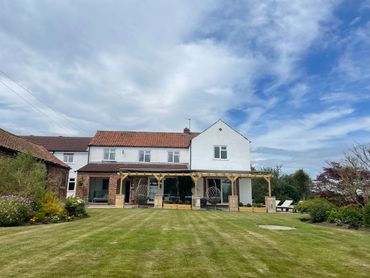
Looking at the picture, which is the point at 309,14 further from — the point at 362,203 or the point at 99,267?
the point at 99,267

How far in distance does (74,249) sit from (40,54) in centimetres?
1377

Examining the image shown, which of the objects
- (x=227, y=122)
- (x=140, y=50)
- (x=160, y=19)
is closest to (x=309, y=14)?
(x=160, y=19)

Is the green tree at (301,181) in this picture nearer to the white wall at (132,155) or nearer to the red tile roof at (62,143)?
the white wall at (132,155)

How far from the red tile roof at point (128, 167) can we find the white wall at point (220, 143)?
2.16 meters

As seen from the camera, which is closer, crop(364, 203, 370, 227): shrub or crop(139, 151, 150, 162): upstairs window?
crop(364, 203, 370, 227): shrub

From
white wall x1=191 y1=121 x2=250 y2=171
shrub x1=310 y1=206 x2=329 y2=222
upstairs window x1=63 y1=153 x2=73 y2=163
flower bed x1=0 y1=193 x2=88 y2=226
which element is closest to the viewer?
flower bed x1=0 y1=193 x2=88 y2=226

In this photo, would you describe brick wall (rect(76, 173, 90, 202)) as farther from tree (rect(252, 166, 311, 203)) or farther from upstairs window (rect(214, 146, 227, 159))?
tree (rect(252, 166, 311, 203))

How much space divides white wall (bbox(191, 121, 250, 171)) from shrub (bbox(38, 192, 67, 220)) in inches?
737

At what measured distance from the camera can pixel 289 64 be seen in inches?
662

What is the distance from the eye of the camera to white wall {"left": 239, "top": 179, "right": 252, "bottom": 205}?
31.2m

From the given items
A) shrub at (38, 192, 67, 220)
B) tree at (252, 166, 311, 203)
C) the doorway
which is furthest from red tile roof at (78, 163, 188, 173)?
shrub at (38, 192, 67, 220)

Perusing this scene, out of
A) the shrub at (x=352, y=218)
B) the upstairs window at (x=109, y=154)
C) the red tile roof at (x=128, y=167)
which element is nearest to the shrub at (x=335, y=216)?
the shrub at (x=352, y=218)

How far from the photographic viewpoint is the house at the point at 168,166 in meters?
30.1

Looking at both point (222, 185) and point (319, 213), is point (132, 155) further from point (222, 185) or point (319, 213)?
point (319, 213)
